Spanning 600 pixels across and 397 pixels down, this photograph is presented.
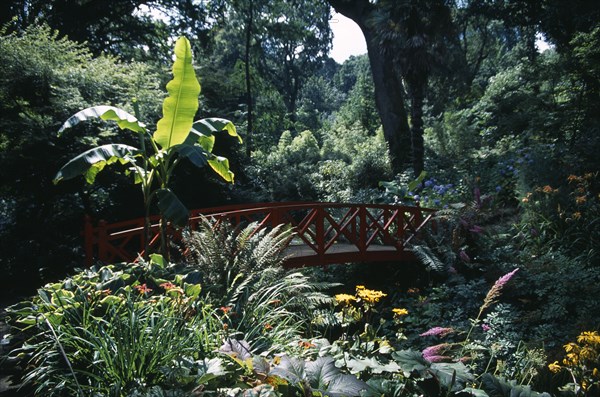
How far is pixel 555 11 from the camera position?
13891 mm

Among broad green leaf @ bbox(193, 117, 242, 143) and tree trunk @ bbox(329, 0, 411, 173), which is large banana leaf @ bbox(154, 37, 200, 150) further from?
tree trunk @ bbox(329, 0, 411, 173)

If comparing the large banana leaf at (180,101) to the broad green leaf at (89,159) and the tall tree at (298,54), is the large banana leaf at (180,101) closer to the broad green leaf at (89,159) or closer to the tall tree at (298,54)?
Result: the broad green leaf at (89,159)

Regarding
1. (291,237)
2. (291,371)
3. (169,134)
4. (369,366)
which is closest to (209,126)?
(169,134)

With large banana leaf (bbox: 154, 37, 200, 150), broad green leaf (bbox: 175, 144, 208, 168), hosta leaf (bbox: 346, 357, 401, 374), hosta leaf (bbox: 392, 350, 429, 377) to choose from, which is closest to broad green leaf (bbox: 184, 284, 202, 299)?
hosta leaf (bbox: 346, 357, 401, 374)

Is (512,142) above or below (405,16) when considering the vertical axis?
below

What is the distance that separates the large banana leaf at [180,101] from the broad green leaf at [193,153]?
36cm

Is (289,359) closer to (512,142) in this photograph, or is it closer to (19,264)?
(19,264)

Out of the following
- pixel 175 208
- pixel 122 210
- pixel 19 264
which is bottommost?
pixel 19 264

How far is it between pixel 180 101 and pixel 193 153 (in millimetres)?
891

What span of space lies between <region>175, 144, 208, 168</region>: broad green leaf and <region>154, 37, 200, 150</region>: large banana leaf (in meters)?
0.36

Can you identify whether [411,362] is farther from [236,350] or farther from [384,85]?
[384,85]

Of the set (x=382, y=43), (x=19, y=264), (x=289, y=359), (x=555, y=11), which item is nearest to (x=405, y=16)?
(x=382, y=43)

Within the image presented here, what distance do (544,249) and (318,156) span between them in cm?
1287

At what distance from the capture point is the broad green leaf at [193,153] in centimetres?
742
